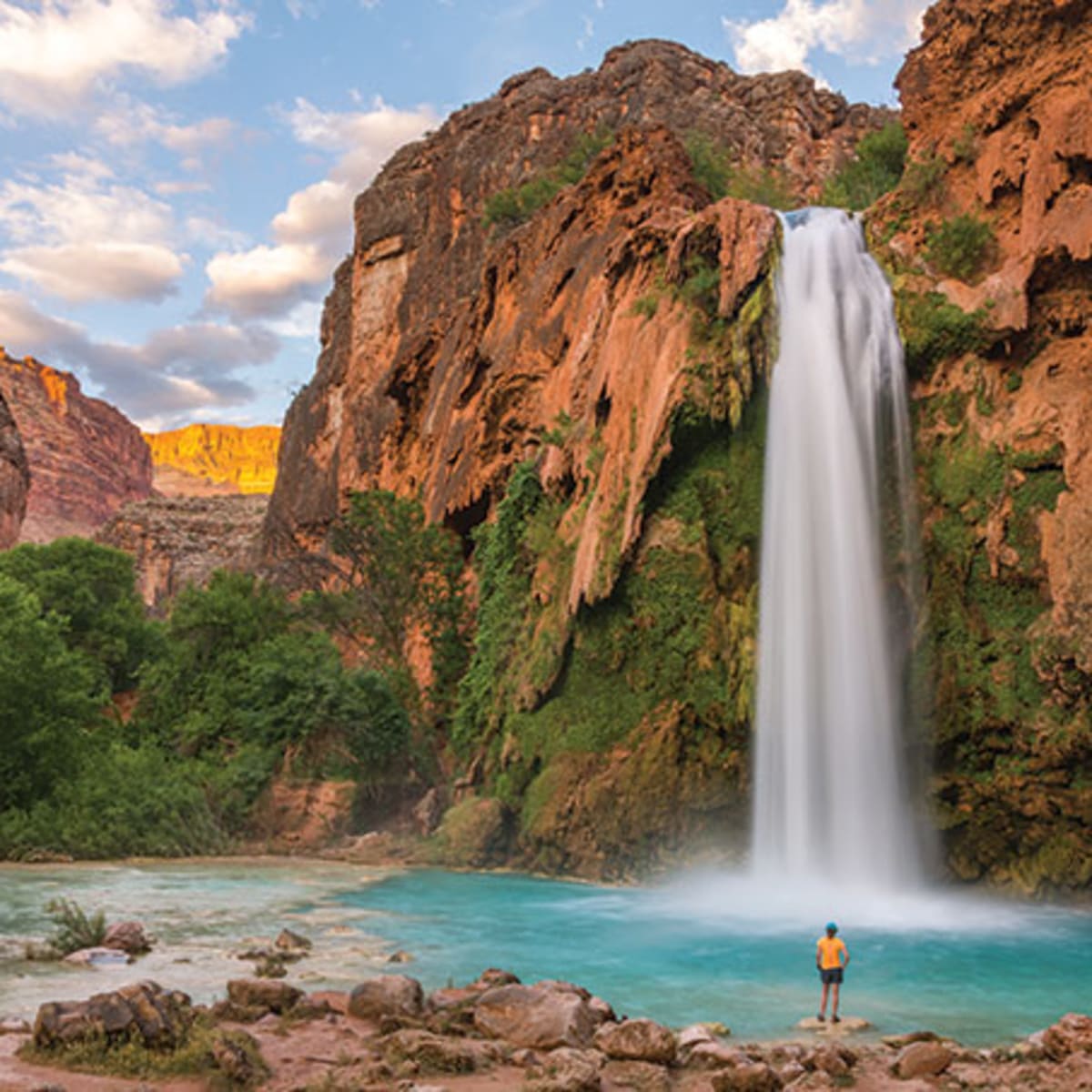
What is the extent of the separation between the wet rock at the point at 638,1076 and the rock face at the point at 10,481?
215 feet

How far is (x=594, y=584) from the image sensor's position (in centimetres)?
2225

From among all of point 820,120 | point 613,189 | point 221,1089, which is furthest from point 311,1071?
point 820,120

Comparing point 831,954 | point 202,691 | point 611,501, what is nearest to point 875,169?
point 611,501

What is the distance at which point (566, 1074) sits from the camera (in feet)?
20.3

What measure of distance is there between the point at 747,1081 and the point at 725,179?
45.1 meters

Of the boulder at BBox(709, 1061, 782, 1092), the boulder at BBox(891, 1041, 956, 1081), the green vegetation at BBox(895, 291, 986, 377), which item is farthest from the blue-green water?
the green vegetation at BBox(895, 291, 986, 377)

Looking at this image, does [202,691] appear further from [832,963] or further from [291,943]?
[832,963]

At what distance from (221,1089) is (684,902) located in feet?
41.1

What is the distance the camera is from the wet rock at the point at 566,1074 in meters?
6.05

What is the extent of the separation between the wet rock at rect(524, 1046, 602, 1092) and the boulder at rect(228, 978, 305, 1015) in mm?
2199

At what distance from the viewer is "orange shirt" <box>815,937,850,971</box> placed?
8.63 meters

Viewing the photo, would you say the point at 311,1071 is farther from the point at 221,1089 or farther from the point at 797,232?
the point at 797,232

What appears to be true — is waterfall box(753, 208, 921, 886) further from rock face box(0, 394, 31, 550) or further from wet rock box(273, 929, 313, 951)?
rock face box(0, 394, 31, 550)

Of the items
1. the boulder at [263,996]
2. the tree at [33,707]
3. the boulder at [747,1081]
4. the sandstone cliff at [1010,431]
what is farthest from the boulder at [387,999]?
the tree at [33,707]
